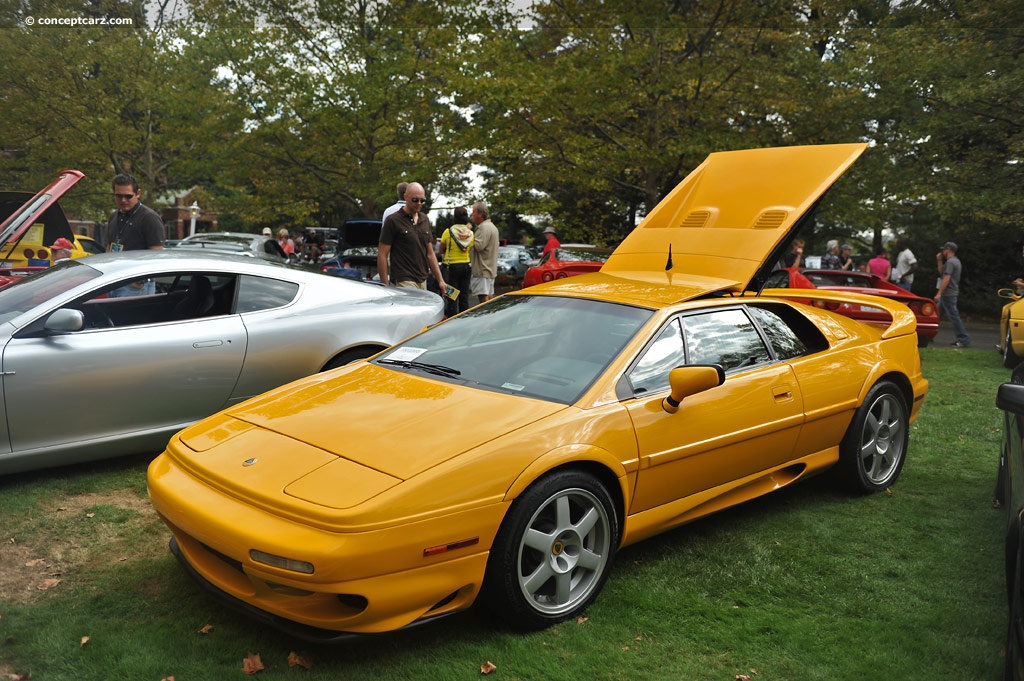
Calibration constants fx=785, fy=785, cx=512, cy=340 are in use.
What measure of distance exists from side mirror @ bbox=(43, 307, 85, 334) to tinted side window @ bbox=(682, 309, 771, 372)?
329 centimetres

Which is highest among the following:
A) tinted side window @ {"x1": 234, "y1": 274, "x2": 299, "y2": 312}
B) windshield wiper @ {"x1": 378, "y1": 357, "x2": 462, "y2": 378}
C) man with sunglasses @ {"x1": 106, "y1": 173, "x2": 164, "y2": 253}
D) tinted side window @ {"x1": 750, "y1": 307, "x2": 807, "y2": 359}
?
man with sunglasses @ {"x1": 106, "y1": 173, "x2": 164, "y2": 253}

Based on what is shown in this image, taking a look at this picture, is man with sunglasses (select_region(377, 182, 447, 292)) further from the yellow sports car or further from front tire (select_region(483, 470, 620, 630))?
front tire (select_region(483, 470, 620, 630))

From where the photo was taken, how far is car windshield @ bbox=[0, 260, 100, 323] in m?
4.52

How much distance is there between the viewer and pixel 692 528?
4.21m

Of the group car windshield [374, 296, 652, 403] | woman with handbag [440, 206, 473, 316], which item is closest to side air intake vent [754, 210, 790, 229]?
car windshield [374, 296, 652, 403]

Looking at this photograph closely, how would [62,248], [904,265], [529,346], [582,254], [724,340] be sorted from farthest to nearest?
[904,265]
[582,254]
[62,248]
[724,340]
[529,346]

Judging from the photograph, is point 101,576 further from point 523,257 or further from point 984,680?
point 523,257

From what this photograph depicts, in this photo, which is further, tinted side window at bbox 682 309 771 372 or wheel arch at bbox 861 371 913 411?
wheel arch at bbox 861 371 913 411

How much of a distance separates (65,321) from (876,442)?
15.7 feet

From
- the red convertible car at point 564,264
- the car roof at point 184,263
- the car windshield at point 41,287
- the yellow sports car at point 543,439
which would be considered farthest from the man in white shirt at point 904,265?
the car windshield at point 41,287

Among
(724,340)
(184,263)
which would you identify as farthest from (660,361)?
(184,263)

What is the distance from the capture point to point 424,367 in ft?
12.6

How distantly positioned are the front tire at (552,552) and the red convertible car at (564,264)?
1015cm

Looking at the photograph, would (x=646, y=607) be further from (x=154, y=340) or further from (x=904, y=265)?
(x=904, y=265)
